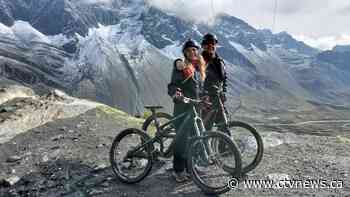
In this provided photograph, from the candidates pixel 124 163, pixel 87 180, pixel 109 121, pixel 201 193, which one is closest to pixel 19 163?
pixel 87 180

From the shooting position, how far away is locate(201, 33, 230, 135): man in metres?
11.4

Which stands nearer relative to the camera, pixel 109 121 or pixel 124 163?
pixel 124 163

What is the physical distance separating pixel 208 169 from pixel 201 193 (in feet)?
1.98

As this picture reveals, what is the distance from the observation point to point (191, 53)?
10633 mm

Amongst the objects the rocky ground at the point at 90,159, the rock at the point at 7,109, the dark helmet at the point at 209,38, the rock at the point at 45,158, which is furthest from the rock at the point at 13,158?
the dark helmet at the point at 209,38

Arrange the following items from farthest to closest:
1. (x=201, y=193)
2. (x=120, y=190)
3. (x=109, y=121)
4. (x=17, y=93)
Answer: (x=17, y=93) < (x=109, y=121) < (x=120, y=190) < (x=201, y=193)

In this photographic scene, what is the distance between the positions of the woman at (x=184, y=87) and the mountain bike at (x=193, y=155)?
0.18m

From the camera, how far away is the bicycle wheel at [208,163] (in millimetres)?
9703

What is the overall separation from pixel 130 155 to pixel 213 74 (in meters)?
3.23

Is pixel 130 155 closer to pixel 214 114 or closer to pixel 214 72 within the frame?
pixel 214 114

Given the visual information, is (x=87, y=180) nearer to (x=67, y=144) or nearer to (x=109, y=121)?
(x=67, y=144)

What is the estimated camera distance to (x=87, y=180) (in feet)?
37.8

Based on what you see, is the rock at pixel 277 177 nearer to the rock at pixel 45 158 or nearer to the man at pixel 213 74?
the man at pixel 213 74

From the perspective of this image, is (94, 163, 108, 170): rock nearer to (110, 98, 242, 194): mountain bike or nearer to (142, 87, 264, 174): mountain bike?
(110, 98, 242, 194): mountain bike
